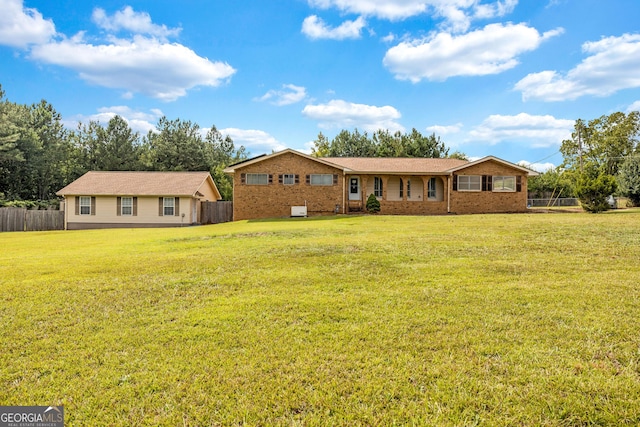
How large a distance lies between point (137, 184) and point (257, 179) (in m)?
9.88

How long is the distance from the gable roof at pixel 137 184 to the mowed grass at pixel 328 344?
20.5 m

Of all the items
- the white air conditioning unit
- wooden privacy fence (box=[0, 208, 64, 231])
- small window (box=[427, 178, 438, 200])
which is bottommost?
wooden privacy fence (box=[0, 208, 64, 231])

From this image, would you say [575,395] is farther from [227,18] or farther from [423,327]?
[227,18]

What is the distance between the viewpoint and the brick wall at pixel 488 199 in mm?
27281

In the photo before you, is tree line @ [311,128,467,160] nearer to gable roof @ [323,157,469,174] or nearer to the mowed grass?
gable roof @ [323,157,469,174]

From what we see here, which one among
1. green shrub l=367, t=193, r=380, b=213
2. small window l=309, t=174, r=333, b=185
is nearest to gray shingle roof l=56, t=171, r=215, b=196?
small window l=309, t=174, r=333, b=185

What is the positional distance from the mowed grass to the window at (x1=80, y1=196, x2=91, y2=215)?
22278 mm

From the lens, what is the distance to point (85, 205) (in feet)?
89.8

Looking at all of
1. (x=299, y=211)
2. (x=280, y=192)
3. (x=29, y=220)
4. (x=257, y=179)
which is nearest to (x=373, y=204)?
(x=299, y=211)

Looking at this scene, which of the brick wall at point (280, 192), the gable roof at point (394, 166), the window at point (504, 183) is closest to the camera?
the gable roof at point (394, 166)

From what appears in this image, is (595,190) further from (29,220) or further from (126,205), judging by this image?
Answer: (29,220)

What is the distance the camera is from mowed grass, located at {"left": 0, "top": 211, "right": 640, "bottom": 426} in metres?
2.84

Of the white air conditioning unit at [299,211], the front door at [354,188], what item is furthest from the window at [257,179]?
the front door at [354,188]

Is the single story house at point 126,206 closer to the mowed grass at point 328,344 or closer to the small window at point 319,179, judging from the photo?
the small window at point 319,179
